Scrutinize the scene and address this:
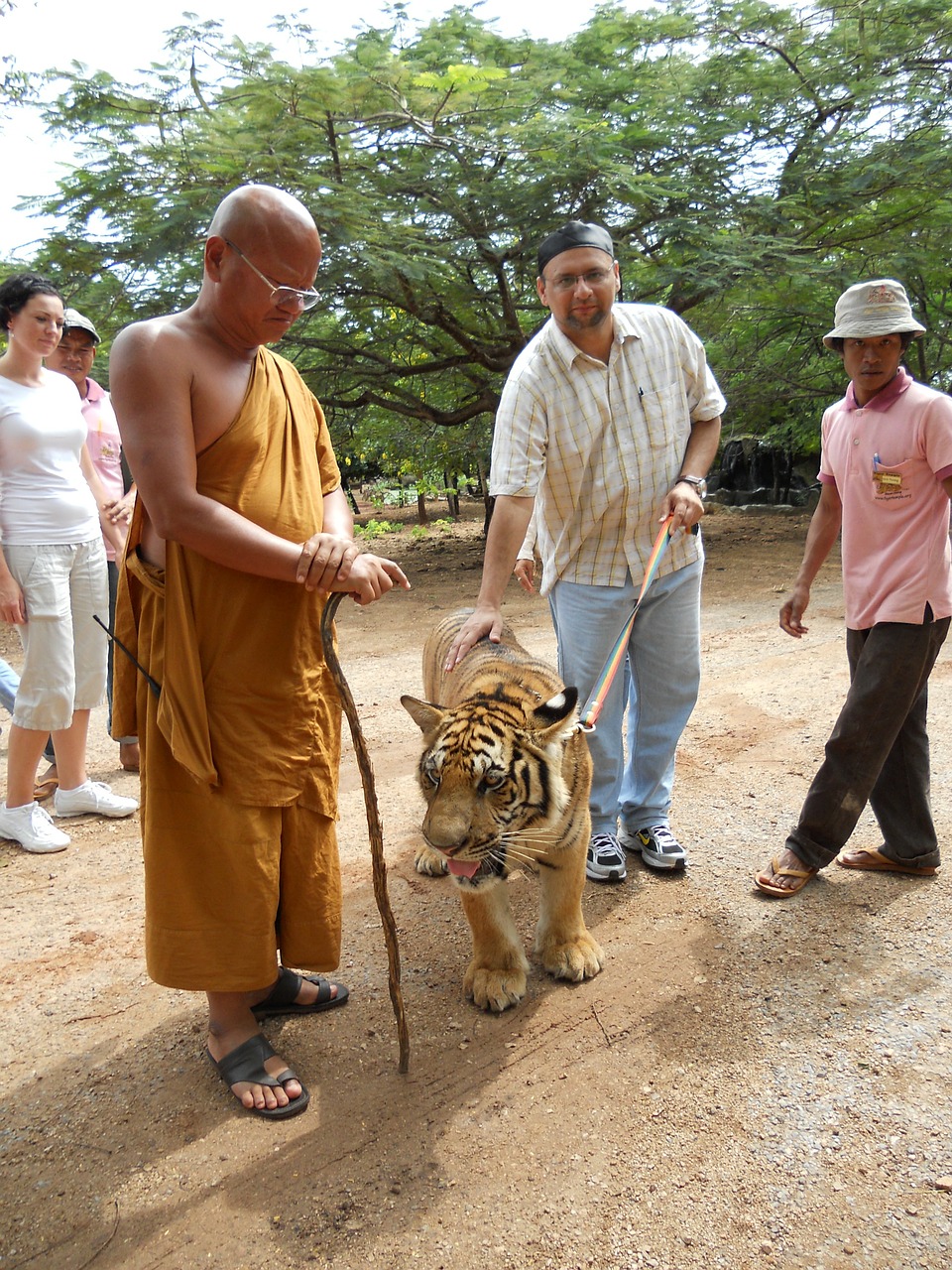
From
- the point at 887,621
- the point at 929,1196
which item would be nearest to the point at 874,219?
the point at 887,621

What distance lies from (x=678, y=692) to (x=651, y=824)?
651 millimetres

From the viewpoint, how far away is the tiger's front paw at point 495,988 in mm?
3170

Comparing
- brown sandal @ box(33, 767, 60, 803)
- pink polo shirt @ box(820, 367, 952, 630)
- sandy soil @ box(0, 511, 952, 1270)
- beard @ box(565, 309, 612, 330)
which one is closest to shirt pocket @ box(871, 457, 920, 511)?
pink polo shirt @ box(820, 367, 952, 630)

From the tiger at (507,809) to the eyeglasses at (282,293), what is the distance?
1300 mm

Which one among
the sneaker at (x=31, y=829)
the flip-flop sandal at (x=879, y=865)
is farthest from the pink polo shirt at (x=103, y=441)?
the flip-flop sandal at (x=879, y=865)

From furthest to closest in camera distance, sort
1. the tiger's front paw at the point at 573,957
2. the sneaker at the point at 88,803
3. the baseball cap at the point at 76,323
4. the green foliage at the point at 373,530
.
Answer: the green foliage at the point at 373,530 < the baseball cap at the point at 76,323 < the sneaker at the point at 88,803 < the tiger's front paw at the point at 573,957

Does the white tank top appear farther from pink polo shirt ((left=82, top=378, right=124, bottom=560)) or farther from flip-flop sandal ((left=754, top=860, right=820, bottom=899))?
flip-flop sandal ((left=754, top=860, right=820, bottom=899))

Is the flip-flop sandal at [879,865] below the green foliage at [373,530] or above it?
above

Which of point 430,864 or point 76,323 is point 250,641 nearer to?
point 430,864

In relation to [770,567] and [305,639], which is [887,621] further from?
[770,567]

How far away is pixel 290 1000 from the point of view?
321 centimetres

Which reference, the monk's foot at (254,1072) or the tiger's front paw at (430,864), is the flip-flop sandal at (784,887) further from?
the monk's foot at (254,1072)

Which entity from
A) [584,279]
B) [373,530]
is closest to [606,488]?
[584,279]

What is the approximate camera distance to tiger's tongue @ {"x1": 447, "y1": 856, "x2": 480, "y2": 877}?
283cm
